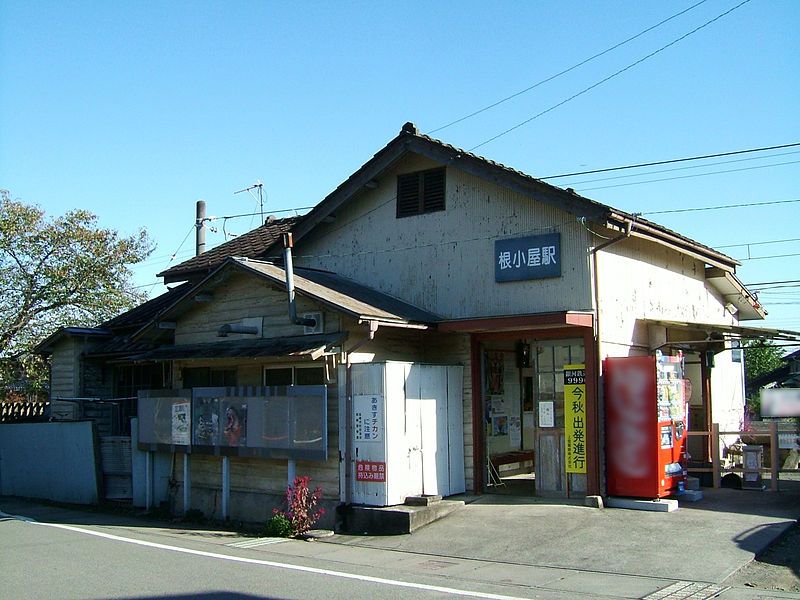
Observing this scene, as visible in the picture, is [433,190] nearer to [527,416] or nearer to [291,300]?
[291,300]

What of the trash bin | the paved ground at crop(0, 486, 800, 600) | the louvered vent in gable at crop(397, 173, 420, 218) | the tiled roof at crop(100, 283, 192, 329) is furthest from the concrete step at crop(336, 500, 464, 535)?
the tiled roof at crop(100, 283, 192, 329)

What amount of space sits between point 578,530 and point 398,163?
8.15 m

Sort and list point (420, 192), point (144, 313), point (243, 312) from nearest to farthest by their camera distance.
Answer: point (243, 312)
point (420, 192)
point (144, 313)

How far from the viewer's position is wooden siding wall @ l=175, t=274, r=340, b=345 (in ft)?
48.2

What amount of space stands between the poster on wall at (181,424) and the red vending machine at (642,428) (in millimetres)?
8230

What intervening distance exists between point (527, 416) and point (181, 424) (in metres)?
7.45

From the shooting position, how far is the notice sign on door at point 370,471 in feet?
43.0

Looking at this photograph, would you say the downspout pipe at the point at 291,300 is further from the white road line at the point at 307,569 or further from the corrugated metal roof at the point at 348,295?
the white road line at the point at 307,569

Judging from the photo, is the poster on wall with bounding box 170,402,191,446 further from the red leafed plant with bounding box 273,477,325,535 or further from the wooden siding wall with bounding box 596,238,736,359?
the wooden siding wall with bounding box 596,238,736,359

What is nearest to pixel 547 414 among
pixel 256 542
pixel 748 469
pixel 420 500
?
pixel 420 500

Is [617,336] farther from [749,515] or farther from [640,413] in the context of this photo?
[749,515]

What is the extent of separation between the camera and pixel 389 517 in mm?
12867

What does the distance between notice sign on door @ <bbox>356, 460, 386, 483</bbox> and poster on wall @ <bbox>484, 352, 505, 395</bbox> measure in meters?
3.64

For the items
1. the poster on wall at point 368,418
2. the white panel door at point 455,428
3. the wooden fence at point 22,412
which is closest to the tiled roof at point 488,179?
the white panel door at point 455,428
